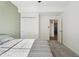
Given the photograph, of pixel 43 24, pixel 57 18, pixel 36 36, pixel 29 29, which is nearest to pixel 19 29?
pixel 29 29

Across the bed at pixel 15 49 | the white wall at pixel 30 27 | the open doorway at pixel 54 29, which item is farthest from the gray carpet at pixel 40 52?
the open doorway at pixel 54 29

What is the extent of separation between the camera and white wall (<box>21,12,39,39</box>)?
209 inches

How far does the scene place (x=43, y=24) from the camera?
5812 millimetres

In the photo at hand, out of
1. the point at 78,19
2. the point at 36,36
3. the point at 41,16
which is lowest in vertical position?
the point at 36,36

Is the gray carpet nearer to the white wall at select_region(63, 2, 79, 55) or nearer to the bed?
the bed

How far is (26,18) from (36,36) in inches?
41.3

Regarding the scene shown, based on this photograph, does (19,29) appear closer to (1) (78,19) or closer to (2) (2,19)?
(2) (2,19)

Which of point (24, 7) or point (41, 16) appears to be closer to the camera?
point (24, 7)

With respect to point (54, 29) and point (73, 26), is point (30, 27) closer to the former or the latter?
point (54, 29)

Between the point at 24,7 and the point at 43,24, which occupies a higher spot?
the point at 24,7

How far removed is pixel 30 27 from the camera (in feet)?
17.8

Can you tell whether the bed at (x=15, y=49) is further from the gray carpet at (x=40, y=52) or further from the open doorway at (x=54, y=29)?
the open doorway at (x=54, y=29)

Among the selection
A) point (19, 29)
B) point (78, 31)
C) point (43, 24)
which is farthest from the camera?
point (43, 24)

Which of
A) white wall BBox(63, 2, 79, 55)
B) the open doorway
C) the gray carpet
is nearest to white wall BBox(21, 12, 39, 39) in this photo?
the open doorway
